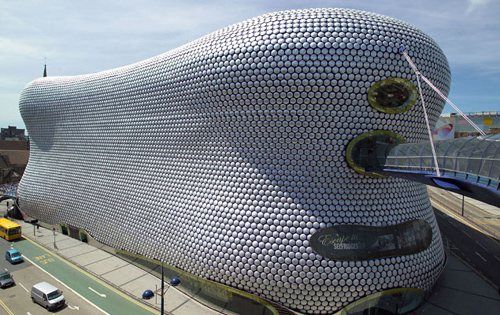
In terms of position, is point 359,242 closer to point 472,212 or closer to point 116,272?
point 116,272

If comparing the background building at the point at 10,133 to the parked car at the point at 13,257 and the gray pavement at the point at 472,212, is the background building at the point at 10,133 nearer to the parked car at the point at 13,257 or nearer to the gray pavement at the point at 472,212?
the parked car at the point at 13,257

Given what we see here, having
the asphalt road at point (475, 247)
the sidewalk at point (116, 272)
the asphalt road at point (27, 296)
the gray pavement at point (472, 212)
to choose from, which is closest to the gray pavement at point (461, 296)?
the asphalt road at point (475, 247)

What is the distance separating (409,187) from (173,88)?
684 inches

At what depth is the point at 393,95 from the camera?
1795cm

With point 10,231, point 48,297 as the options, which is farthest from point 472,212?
point 10,231

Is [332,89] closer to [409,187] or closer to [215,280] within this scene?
[409,187]

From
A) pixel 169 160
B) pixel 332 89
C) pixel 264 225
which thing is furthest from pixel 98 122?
pixel 332 89

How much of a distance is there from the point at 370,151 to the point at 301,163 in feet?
13.2

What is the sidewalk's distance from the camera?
1947 cm

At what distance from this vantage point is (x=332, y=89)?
1712 cm

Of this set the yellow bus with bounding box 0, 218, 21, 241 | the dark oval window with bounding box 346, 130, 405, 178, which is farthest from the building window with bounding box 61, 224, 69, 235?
the dark oval window with bounding box 346, 130, 405, 178

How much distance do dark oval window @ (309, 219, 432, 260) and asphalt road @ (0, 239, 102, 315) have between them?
46.1 ft

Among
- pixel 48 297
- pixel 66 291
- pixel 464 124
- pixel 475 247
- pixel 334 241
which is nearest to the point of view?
pixel 334 241

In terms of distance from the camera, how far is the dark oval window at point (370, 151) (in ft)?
57.8
